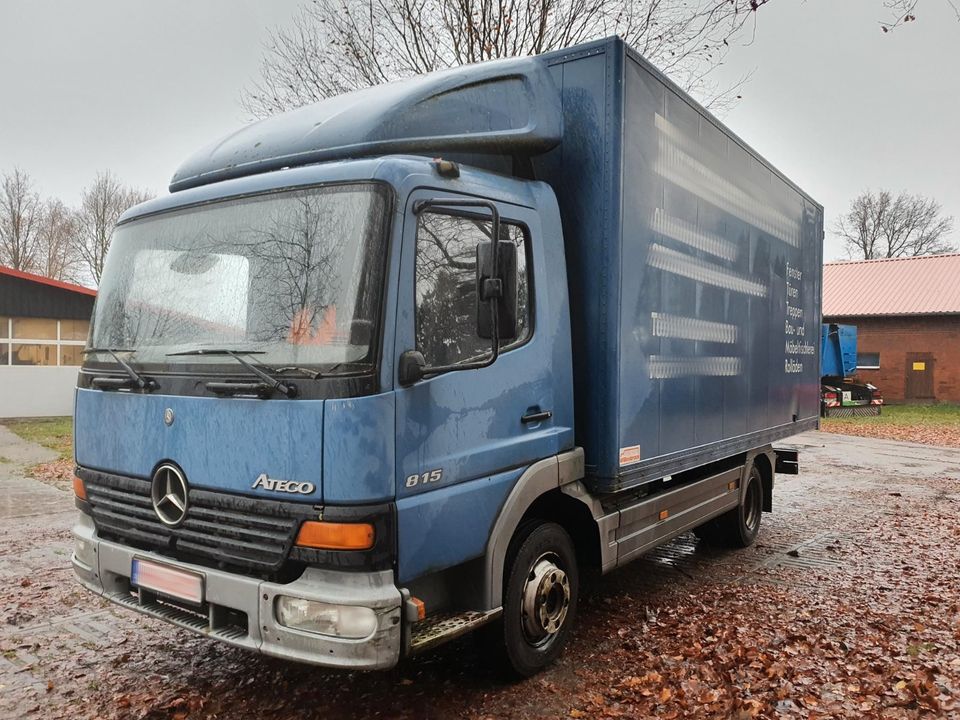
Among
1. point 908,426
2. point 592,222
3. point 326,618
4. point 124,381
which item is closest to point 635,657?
point 326,618

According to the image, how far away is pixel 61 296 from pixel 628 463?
21.4 metres

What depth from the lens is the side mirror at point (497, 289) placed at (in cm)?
354

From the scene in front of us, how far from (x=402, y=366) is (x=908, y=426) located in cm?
2464

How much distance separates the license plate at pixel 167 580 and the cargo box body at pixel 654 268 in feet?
7.34

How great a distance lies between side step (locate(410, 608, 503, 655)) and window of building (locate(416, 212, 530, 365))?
1215mm

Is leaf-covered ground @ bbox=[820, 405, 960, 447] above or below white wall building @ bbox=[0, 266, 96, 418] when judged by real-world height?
below

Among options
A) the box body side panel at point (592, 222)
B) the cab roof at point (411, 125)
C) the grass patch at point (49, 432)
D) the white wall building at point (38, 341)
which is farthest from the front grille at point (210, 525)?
the white wall building at point (38, 341)

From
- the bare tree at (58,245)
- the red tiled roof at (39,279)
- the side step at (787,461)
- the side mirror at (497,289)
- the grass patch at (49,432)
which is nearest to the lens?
the side mirror at (497,289)

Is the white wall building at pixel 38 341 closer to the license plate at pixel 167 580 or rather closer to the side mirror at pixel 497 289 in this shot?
the license plate at pixel 167 580

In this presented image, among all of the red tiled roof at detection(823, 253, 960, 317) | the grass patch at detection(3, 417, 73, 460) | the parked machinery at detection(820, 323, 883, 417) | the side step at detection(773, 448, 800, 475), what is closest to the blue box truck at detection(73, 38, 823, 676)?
the side step at detection(773, 448, 800, 475)

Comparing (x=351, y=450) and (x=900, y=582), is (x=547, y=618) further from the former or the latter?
(x=900, y=582)

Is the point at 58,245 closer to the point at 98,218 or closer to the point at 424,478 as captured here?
the point at 98,218

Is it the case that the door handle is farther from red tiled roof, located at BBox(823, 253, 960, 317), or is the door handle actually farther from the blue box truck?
red tiled roof, located at BBox(823, 253, 960, 317)

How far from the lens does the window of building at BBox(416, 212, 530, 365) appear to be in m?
3.55
